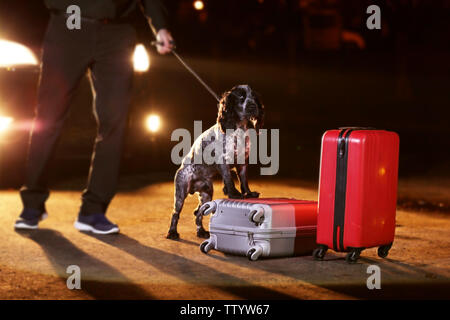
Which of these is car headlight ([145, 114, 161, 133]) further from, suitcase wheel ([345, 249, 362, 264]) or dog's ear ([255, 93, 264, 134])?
suitcase wheel ([345, 249, 362, 264])

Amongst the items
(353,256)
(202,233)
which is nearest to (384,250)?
(353,256)

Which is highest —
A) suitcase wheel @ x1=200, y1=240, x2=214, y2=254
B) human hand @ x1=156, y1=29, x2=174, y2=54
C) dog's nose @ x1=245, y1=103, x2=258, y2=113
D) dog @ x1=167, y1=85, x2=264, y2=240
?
human hand @ x1=156, y1=29, x2=174, y2=54

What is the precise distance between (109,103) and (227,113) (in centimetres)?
100

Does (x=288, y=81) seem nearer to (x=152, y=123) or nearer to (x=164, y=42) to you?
(x=152, y=123)

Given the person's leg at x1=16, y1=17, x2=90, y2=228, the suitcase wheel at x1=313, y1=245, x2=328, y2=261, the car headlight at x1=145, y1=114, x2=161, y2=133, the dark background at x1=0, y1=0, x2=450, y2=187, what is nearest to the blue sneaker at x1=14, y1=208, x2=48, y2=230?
the person's leg at x1=16, y1=17, x2=90, y2=228

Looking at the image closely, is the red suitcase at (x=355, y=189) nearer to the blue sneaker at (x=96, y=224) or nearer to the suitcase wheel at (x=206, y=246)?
the suitcase wheel at (x=206, y=246)

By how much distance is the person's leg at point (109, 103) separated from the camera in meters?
7.18

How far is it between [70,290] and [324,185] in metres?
1.76

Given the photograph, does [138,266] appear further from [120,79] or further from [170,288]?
[120,79]

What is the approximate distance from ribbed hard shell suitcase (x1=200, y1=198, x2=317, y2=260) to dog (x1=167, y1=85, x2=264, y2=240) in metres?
0.42

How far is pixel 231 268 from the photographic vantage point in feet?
19.5

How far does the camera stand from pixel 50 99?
7.23 m

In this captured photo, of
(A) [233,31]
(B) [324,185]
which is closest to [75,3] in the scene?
(B) [324,185]

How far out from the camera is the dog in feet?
22.2
